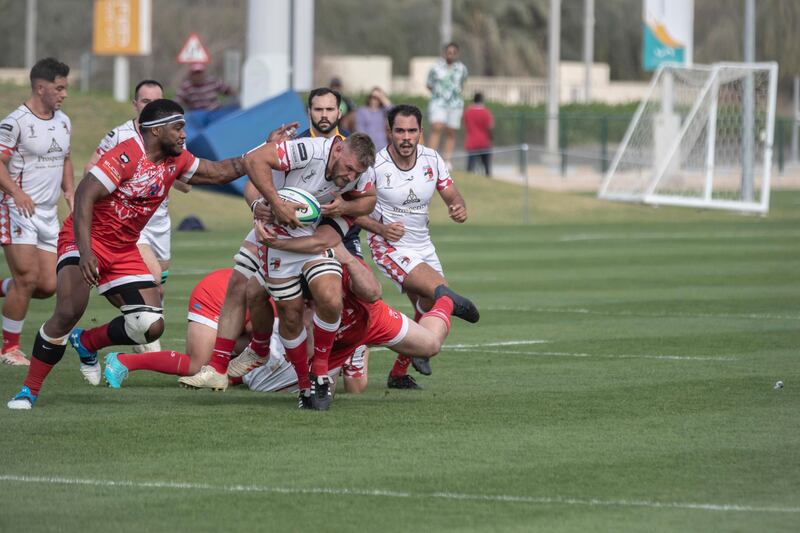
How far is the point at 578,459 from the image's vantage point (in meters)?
8.11

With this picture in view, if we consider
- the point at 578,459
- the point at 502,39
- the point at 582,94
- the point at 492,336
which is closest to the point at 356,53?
the point at 502,39

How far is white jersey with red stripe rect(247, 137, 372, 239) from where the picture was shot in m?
9.62

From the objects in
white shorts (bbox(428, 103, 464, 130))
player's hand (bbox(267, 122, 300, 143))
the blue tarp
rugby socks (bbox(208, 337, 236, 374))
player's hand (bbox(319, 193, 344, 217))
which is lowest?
rugby socks (bbox(208, 337, 236, 374))

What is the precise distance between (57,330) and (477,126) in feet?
101

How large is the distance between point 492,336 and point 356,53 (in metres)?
69.7

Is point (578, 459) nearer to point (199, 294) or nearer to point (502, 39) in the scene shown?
point (199, 294)

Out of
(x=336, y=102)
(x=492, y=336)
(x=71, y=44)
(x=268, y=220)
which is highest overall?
(x=71, y=44)

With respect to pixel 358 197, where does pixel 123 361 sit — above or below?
below

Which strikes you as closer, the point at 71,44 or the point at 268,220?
the point at 268,220

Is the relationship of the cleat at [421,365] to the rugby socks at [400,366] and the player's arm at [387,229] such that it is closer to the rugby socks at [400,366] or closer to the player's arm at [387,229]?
the rugby socks at [400,366]

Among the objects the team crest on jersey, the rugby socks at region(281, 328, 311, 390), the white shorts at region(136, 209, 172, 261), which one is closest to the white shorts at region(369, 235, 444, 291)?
the team crest on jersey

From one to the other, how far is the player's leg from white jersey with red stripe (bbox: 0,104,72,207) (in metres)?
2.53

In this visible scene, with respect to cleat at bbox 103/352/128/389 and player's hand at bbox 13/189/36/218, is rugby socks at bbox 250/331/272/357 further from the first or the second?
player's hand at bbox 13/189/36/218

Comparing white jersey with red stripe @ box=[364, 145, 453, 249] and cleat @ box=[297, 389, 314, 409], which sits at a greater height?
white jersey with red stripe @ box=[364, 145, 453, 249]
